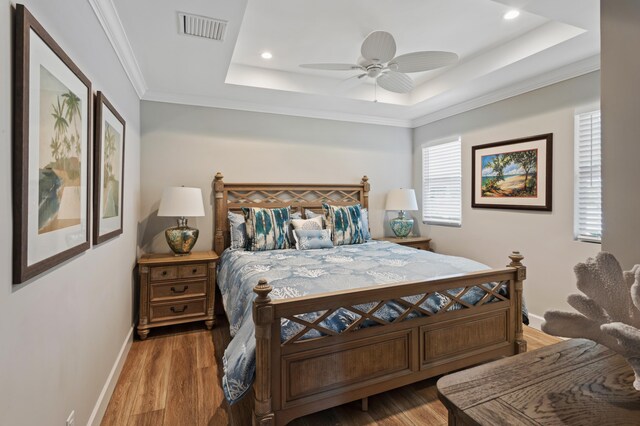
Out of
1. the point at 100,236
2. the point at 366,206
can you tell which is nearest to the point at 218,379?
the point at 100,236

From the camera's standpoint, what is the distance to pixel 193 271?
3217mm

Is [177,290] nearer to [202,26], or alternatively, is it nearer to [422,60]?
[202,26]

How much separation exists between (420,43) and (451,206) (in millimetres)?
2128

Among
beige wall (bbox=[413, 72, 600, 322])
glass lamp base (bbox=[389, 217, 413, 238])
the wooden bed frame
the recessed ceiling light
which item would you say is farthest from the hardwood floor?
the recessed ceiling light

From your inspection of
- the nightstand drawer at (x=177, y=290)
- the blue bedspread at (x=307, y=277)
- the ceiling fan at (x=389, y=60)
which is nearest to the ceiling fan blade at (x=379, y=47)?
A: the ceiling fan at (x=389, y=60)

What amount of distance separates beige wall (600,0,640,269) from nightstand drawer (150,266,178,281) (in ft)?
10.4

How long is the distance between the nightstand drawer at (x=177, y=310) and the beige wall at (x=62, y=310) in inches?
19.3

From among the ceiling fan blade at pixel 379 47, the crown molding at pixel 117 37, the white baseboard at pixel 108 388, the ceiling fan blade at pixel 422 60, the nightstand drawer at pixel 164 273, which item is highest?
the crown molding at pixel 117 37

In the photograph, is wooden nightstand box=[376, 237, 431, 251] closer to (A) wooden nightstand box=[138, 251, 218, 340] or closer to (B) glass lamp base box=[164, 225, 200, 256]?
(A) wooden nightstand box=[138, 251, 218, 340]

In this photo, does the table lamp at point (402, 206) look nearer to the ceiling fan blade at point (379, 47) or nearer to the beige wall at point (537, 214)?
the beige wall at point (537, 214)

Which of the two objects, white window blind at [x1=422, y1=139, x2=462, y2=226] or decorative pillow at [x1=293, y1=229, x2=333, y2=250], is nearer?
decorative pillow at [x1=293, y1=229, x2=333, y2=250]

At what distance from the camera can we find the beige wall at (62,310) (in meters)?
0.97

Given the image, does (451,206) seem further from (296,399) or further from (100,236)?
(100,236)

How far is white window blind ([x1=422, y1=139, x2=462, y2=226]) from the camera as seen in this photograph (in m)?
4.17
